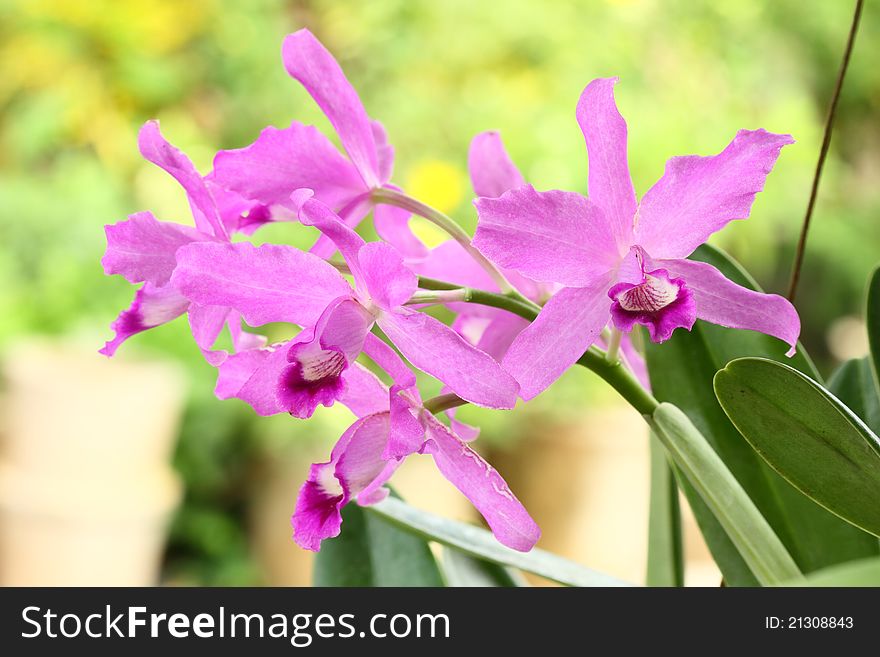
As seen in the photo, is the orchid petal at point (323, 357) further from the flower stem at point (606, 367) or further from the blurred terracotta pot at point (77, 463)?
the blurred terracotta pot at point (77, 463)

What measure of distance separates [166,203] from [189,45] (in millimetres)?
633

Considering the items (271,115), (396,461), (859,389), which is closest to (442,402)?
(396,461)

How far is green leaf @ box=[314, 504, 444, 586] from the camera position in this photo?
20.8 inches

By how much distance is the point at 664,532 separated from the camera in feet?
1.66

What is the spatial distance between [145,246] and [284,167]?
0.20ft

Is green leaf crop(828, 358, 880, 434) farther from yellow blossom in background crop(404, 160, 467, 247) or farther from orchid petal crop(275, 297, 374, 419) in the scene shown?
yellow blossom in background crop(404, 160, 467, 247)

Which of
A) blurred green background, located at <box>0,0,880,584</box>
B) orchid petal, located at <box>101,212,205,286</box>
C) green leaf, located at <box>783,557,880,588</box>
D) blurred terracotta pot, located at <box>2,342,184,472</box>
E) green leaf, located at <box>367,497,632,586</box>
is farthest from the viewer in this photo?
blurred green background, located at <box>0,0,880,584</box>

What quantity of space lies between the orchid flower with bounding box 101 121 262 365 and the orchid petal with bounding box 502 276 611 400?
121 mm

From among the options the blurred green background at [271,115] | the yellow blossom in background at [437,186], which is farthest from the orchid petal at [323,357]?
the yellow blossom in background at [437,186]

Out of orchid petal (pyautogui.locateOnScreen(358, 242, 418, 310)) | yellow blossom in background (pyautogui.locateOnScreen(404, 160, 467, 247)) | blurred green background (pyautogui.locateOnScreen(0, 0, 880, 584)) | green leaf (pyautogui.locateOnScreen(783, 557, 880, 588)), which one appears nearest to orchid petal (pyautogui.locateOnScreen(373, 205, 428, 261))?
orchid petal (pyautogui.locateOnScreen(358, 242, 418, 310))

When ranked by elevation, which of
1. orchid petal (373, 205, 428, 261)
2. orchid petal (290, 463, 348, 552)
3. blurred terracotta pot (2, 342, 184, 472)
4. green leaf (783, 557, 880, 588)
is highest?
blurred terracotta pot (2, 342, 184, 472)
